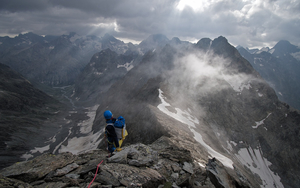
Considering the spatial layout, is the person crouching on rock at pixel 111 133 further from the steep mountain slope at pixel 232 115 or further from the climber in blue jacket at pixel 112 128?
the steep mountain slope at pixel 232 115

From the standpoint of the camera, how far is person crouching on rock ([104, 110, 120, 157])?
14.6 m

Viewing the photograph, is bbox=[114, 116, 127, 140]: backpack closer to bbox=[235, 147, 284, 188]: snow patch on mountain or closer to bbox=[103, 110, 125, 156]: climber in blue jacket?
bbox=[103, 110, 125, 156]: climber in blue jacket

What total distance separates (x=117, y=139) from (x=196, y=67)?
165 meters

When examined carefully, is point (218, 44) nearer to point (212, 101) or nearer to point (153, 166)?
point (212, 101)

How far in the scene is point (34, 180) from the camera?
11.3 meters

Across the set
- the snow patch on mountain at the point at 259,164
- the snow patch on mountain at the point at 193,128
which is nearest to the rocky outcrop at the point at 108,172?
the snow patch on mountain at the point at 193,128

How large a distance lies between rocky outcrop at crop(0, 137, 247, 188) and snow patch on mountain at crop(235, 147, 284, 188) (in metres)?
88.7

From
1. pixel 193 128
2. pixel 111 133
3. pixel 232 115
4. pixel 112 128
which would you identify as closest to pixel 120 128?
pixel 112 128

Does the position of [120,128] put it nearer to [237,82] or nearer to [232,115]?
[232,115]

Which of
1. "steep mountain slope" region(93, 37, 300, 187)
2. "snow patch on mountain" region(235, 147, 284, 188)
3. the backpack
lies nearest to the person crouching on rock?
the backpack

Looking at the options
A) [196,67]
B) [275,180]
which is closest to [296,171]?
[275,180]

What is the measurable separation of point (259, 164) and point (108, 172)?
111 m

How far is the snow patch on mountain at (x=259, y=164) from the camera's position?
85.1 m

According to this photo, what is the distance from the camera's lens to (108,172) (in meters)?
11.4
